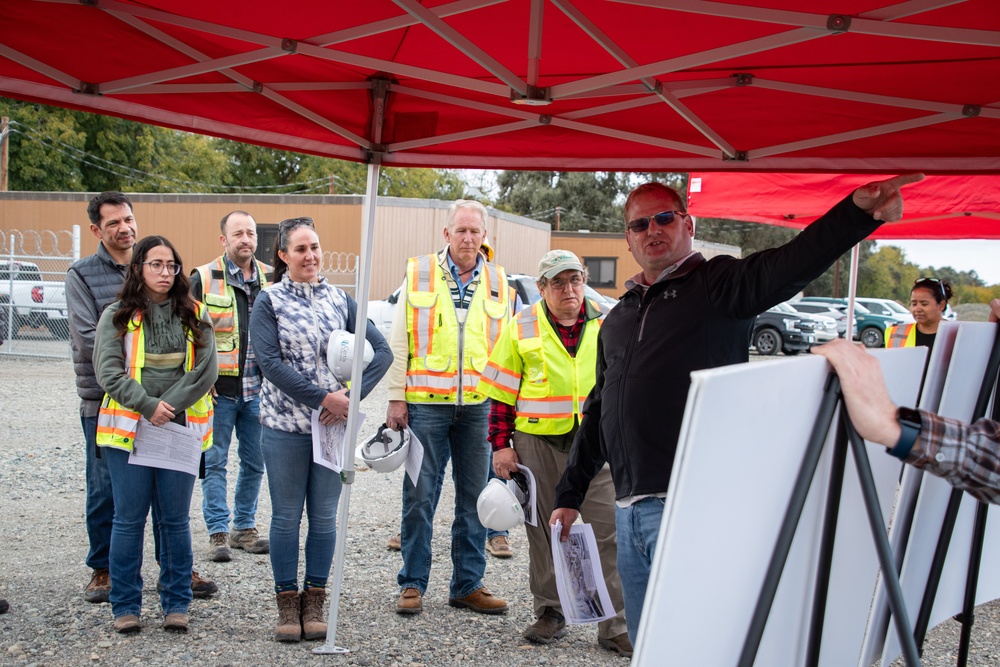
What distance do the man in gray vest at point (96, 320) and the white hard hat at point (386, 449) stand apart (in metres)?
1.17

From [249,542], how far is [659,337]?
149 inches

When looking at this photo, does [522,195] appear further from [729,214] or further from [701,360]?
[701,360]

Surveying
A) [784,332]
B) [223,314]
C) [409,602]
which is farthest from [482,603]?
[784,332]

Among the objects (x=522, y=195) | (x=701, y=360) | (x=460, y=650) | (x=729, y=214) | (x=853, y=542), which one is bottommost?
(x=460, y=650)

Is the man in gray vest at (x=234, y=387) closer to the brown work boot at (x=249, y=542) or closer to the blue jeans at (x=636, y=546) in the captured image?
the brown work boot at (x=249, y=542)

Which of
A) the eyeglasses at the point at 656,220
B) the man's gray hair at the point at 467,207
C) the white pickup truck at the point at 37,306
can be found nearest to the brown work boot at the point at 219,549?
the man's gray hair at the point at 467,207

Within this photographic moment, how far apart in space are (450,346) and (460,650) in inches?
58.6

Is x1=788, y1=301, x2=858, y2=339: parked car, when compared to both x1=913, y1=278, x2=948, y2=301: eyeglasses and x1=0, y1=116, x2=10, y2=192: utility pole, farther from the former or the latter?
x1=0, y1=116, x2=10, y2=192: utility pole

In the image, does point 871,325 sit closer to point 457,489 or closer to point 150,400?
point 457,489

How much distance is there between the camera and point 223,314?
556 centimetres

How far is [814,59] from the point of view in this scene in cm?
296

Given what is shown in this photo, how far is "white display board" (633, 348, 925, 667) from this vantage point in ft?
4.34

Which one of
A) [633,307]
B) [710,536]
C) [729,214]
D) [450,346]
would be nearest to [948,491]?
[633,307]

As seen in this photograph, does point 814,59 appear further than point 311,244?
No
